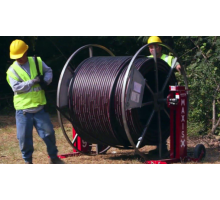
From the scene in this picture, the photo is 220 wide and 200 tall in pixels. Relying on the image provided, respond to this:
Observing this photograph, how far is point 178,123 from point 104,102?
1210mm

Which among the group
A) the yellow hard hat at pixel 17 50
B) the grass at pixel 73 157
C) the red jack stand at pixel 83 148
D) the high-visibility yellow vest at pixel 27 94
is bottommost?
the grass at pixel 73 157

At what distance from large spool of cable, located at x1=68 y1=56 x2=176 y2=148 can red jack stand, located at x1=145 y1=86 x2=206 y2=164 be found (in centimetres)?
39

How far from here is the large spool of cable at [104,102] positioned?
Result: 6.44 m

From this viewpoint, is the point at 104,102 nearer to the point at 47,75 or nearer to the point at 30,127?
the point at 47,75

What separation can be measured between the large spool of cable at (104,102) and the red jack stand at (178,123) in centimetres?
39

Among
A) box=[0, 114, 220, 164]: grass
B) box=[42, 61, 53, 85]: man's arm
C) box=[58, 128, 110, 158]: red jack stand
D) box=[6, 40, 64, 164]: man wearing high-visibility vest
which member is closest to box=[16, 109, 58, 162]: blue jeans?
Result: box=[6, 40, 64, 164]: man wearing high-visibility vest

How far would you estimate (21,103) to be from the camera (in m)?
6.22

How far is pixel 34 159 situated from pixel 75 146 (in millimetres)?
863

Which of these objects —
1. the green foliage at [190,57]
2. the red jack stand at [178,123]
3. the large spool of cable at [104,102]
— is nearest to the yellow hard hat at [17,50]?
the large spool of cable at [104,102]

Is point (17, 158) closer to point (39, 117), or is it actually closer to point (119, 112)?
point (39, 117)

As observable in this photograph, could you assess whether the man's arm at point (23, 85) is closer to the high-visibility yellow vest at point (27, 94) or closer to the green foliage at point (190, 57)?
the high-visibility yellow vest at point (27, 94)

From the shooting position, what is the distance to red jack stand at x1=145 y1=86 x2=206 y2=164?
6.51 m

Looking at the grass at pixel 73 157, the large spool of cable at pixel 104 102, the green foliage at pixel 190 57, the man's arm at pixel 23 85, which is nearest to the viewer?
the man's arm at pixel 23 85

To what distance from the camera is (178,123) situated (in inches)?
257
